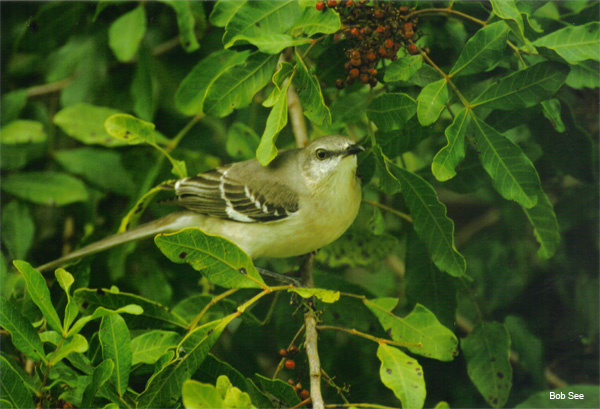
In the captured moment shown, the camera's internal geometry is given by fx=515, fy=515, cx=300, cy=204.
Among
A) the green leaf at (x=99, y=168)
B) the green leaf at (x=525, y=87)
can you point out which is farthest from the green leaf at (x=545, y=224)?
the green leaf at (x=99, y=168)

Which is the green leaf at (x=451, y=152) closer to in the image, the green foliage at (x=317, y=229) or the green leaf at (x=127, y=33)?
the green foliage at (x=317, y=229)

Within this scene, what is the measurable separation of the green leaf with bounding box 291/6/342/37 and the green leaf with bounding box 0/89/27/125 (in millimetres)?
921

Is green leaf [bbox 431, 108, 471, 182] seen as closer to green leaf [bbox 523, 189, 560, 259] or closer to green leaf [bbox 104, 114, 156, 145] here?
green leaf [bbox 523, 189, 560, 259]

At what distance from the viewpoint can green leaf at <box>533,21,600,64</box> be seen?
123cm

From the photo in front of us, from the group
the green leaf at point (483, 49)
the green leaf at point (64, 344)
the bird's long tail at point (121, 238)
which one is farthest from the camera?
the bird's long tail at point (121, 238)

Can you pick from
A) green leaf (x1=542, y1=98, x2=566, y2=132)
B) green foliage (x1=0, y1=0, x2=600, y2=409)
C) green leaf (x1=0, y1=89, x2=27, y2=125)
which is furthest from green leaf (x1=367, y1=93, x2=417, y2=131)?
green leaf (x1=0, y1=89, x2=27, y2=125)

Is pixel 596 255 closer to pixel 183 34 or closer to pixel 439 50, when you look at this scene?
pixel 439 50

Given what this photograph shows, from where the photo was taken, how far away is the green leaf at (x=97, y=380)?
111cm

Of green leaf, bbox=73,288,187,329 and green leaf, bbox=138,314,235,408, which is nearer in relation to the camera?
green leaf, bbox=138,314,235,408

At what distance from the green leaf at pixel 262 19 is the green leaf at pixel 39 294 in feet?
2.36

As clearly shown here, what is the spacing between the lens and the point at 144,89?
1677mm

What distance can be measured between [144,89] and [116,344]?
87 centimetres

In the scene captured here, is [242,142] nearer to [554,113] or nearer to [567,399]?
[554,113]

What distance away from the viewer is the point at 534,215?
4.70ft
